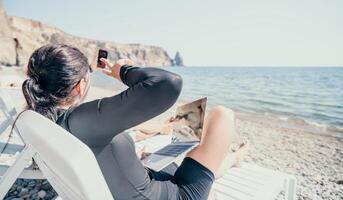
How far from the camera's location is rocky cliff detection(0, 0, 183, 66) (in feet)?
91.8

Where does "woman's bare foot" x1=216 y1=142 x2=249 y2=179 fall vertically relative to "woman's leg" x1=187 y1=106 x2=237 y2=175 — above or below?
below

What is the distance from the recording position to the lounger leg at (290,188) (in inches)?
102

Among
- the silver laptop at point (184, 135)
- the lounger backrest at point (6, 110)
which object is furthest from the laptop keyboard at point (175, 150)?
the lounger backrest at point (6, 110)

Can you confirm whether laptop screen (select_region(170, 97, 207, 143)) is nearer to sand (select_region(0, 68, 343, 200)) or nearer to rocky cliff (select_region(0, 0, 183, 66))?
rocky cliff (select_region(0, 0, 183, 66))

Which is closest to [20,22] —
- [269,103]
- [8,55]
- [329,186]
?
[8,55]

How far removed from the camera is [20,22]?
72375 millimetres

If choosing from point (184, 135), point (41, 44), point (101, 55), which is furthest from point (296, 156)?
point (41, 44)

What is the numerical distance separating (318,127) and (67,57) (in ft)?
33.4

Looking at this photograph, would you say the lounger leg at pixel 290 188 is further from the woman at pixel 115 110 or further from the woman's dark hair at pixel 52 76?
the woman's dark hair at pixel 52 76

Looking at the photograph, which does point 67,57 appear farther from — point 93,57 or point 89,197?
point 89,197

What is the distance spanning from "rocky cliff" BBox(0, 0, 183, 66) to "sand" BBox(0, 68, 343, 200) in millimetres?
1351

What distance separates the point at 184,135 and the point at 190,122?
130 millimetres

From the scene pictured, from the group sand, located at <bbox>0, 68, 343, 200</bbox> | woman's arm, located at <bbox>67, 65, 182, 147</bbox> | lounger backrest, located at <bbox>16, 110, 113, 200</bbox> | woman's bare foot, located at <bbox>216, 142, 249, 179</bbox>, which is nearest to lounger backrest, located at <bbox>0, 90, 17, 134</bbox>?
sand, located at <bbox>0, 68, 343, 200</bbox>

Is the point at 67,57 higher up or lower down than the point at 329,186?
higher up
